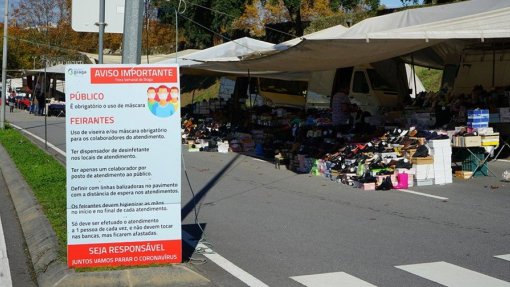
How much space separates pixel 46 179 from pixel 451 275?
26.2 ft

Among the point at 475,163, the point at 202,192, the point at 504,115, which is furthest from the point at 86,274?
the point at 504,115

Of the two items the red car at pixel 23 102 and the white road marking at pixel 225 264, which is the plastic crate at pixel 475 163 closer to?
the white road marking at pixel 225 264

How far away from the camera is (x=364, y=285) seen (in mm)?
5762

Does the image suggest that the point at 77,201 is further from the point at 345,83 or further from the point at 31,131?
the point at 31,131

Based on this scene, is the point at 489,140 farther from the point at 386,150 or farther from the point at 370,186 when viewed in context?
the point at 370,186

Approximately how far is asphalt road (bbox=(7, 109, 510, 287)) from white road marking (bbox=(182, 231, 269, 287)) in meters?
0.02

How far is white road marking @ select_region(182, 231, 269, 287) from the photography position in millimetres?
5957

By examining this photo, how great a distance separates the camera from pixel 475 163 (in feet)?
42.2

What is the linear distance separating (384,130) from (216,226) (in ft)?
23.7

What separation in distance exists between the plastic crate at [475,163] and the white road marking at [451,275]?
684 centimetres

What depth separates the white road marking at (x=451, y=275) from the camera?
5.80 meters

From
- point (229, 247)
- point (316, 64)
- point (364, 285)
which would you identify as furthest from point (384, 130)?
point (364, 285)

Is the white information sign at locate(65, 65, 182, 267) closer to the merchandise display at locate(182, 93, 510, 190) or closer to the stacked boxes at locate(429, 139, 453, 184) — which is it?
the merchandise display at locate(182, 93, 510, 190)

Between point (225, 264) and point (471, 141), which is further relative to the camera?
point (471, 141)
